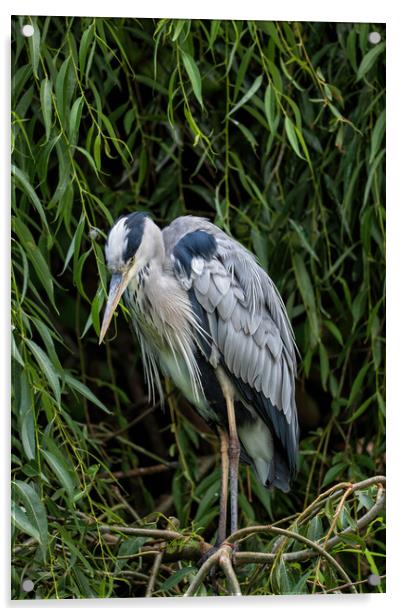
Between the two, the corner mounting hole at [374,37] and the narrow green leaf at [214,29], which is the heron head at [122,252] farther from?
the corner mounting hole at [374,37]

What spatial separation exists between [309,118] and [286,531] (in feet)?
2.28

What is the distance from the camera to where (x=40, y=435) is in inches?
70.2

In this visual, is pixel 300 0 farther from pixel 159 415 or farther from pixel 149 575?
pixel 149 575

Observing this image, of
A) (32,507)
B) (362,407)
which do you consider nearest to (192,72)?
(362,407)

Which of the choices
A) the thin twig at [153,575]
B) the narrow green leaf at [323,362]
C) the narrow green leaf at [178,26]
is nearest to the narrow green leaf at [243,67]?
the narrow green leaf at [178,26]

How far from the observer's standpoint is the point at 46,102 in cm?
182

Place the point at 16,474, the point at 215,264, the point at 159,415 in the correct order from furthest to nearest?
the point at 159,415 → the point at 215,264 → the point at 16,474

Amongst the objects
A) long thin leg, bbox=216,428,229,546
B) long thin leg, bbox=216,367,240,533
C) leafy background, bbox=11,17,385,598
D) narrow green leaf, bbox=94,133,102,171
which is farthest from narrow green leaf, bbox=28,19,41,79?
long thin leg, bbox=216,428,229,546

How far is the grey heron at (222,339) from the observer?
75.4 inches

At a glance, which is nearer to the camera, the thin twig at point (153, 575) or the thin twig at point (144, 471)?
the thin twig at point (153, 575)

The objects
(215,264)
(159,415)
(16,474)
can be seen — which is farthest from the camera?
(159,415)

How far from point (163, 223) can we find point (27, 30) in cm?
39

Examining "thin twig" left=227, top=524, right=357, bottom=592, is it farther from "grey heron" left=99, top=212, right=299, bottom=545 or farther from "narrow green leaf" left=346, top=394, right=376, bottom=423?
"narrow green leaf" left=346, top=394, right=376, bottom=423
